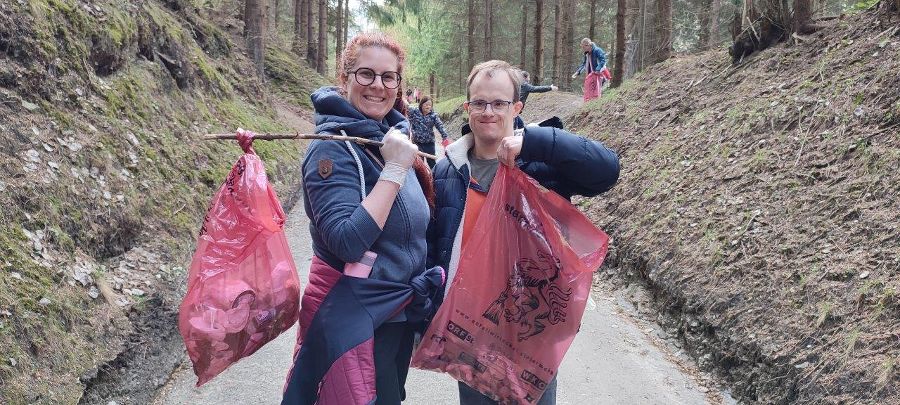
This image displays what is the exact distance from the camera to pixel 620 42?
14523 mm

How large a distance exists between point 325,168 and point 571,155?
884 millimetres

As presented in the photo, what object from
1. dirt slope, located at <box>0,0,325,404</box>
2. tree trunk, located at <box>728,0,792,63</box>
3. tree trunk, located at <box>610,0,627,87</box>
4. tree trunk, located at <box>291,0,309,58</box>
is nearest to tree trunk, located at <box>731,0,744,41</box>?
tree trunk, located at <box>728,0,792,63</box>

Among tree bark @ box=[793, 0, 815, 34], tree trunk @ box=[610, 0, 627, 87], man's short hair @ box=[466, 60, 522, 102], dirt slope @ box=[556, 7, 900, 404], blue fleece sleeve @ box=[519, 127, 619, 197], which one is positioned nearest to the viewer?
blue fleece sleeve @ box=[519, 127, 619, 197]

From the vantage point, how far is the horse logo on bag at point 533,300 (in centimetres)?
231

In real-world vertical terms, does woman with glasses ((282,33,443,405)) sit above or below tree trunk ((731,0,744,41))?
below

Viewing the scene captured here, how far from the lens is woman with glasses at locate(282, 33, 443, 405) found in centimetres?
194

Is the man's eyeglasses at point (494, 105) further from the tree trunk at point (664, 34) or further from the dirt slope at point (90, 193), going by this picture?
the tree trunk at point (664, 34)

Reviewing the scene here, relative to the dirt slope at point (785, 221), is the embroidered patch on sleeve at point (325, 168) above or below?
above

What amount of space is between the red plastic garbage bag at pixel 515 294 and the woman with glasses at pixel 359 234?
15 centimetres

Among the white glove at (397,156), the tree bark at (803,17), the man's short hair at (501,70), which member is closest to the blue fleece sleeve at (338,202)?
the white glove at (397,156)

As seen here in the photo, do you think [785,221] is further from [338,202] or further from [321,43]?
[321,43]

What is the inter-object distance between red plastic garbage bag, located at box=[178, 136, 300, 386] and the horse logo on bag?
77cm

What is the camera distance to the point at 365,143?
2.05m

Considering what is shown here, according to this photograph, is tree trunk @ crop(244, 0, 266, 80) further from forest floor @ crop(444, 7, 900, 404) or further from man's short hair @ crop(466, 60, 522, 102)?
man's short hair @ crop(466, 60, 522, 102)
